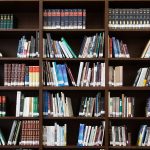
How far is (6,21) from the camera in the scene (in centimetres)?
363

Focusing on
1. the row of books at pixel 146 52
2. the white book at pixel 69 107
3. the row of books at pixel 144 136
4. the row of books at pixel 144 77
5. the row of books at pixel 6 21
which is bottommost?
the row of books at pixel 144 136

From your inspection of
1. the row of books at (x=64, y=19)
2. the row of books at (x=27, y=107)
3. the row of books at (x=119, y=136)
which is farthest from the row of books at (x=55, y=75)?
the row of books at (x=119, y=136)

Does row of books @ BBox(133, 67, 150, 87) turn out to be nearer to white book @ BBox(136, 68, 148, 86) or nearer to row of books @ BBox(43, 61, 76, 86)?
white book @ BBox(136, 68, 148, 86)

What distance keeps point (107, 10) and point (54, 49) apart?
2.45 ft

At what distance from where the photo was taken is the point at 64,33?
12.0ft

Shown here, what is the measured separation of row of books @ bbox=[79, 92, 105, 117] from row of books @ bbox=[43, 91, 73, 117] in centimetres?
17

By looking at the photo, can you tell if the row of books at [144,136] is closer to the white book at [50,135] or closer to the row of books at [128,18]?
the white book at [50,135]

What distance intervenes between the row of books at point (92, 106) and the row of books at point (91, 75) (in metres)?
0.16

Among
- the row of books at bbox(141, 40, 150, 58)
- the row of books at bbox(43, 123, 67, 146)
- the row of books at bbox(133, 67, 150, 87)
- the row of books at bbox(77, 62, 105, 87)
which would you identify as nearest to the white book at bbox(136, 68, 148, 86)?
the row of books at bbox(133, 67, 150, 87)

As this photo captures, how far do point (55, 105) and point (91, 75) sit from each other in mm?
535

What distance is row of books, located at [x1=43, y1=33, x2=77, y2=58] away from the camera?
11.7 ft

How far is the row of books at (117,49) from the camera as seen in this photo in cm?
358

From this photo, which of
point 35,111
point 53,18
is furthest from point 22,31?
point 35,111

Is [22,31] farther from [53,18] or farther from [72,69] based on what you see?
[72,69]
